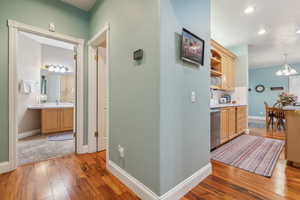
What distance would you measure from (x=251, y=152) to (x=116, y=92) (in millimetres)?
2832

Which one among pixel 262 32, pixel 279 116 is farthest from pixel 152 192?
pixel 279 116

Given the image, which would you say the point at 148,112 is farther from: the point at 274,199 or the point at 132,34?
the point at 274,199

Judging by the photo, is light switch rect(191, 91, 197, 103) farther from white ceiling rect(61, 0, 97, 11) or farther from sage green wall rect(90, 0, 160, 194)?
white ceiling rect(61, 0, 97, 11)

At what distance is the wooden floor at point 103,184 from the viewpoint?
58.1 inches

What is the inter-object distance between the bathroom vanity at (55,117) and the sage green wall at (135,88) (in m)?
2.89

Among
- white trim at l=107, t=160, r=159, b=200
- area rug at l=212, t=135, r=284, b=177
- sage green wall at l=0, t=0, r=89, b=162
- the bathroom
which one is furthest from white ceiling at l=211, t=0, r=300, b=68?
the bathroom

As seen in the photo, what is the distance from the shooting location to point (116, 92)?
187 cm

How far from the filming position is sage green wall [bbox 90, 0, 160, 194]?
1310 mm

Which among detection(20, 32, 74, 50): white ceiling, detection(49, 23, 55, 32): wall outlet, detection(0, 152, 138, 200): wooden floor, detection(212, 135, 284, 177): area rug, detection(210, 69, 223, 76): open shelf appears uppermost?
detection(20, 32, 74, 50): white ceiling

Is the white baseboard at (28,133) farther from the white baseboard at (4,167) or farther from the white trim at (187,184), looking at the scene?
the white trim at (187,184)

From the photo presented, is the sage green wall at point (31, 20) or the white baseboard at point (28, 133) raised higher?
the sage green wall at point (31, 20)

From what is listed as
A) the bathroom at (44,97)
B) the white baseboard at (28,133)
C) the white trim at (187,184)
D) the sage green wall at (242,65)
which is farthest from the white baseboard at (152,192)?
the sage green wall at (242,65)

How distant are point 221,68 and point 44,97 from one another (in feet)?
17.7

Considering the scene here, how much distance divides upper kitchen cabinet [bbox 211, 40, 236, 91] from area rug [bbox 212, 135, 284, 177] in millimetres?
1541
